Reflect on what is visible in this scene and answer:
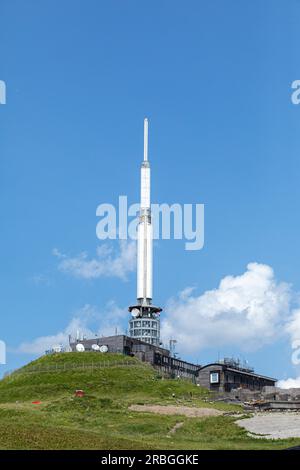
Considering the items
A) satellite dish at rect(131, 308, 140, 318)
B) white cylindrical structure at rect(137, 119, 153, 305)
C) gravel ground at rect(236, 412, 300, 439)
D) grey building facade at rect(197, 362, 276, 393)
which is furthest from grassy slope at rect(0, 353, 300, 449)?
white cylindrical structure at rect(137, 119, 153, 305)

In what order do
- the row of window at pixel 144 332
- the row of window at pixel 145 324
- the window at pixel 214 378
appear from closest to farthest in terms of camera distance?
the window at pixel 214 378 < the row of window at pixel 144 332 < the row of window at pixel 145 324

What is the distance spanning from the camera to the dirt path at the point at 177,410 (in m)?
74.3

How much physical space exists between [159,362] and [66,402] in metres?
44.2

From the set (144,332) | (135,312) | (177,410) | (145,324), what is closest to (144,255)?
(135,312)

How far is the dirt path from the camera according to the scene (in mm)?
74312

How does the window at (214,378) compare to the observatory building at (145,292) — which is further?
the observatory building at (145,292)

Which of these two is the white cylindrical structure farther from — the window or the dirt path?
the dirt path

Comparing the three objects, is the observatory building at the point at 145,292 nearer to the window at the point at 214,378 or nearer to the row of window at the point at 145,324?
the row of window at the point at 145,324

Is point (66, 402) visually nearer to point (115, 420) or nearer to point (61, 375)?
point (115, 420)

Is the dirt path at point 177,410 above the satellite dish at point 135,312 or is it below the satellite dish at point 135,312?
below

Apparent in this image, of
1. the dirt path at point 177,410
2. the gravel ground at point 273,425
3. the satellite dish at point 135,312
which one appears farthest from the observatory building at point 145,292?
the gravel ground at point 273,425

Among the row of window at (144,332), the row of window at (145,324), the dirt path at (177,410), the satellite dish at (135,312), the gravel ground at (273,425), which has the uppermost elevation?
the satellite dish at (135,312)

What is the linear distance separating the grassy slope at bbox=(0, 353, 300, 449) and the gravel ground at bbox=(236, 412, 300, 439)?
158cm

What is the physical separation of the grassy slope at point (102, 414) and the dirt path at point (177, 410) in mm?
2284
